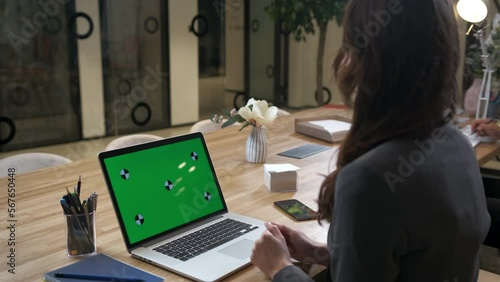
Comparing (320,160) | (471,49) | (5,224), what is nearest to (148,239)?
(5,224)

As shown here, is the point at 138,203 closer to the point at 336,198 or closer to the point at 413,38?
the point at 336,198

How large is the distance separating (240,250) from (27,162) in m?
1.44

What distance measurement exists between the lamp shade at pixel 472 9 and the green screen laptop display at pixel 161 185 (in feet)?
7.01

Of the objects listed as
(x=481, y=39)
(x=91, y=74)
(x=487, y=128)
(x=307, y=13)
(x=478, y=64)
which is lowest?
(x=487, y=128)

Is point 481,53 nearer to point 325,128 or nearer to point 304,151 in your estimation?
point 325,128

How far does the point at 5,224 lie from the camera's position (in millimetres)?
1652

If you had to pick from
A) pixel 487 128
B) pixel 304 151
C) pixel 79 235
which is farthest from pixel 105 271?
pixel 487 128

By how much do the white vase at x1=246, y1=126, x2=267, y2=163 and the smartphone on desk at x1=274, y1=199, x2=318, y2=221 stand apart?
0.57 m

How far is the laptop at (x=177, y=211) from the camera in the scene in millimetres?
1383

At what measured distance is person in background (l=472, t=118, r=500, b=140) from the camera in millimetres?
2891

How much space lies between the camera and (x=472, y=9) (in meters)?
3.09

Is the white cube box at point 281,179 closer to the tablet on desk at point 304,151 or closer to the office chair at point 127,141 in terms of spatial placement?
the tablet on desk at point 304,151

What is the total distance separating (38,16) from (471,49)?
431 centimetres

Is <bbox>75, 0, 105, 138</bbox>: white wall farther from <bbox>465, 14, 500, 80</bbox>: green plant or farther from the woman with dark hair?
the woman with dark hair
